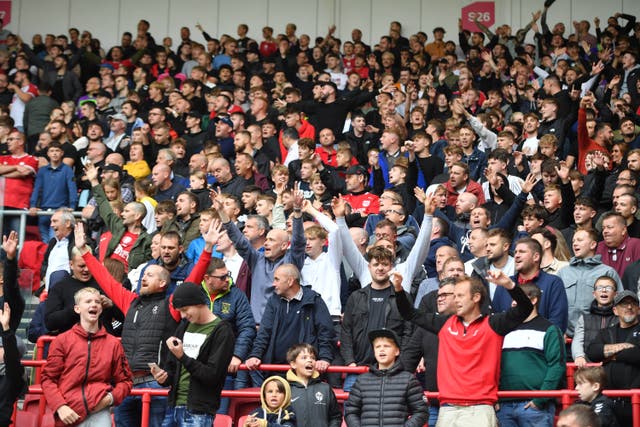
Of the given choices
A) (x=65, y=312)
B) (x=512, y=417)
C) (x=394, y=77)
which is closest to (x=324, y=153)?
(x=394, y=77)

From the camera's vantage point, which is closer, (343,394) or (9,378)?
(9,378)

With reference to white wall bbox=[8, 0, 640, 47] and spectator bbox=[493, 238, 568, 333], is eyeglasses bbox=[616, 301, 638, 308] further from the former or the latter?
white wall bbox=[8, 0, 640, 47]

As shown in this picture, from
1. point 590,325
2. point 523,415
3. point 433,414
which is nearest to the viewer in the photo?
point 523,415

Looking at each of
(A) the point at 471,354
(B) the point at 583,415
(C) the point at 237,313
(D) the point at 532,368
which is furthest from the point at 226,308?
(B) the point at 583,415

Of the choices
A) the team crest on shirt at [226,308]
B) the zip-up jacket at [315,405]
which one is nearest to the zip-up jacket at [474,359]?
the zip-up jacket at [315,405]

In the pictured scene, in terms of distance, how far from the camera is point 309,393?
27.8 feet

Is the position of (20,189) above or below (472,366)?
above

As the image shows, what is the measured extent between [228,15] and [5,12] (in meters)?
4.98

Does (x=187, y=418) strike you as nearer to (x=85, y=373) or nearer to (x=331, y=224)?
(x=85, y=373)

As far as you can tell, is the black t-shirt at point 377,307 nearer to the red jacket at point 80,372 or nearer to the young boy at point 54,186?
the red jacket at point 80,372

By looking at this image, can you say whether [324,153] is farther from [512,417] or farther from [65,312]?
[512,417]

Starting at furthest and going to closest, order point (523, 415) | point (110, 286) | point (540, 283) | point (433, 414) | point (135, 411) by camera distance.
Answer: point (110, 286), point (540, 283), point (135, 411), point (433, 414), point (523, 415)

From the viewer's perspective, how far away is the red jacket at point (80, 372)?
8.02 m

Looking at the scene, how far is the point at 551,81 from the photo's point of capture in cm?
1650
